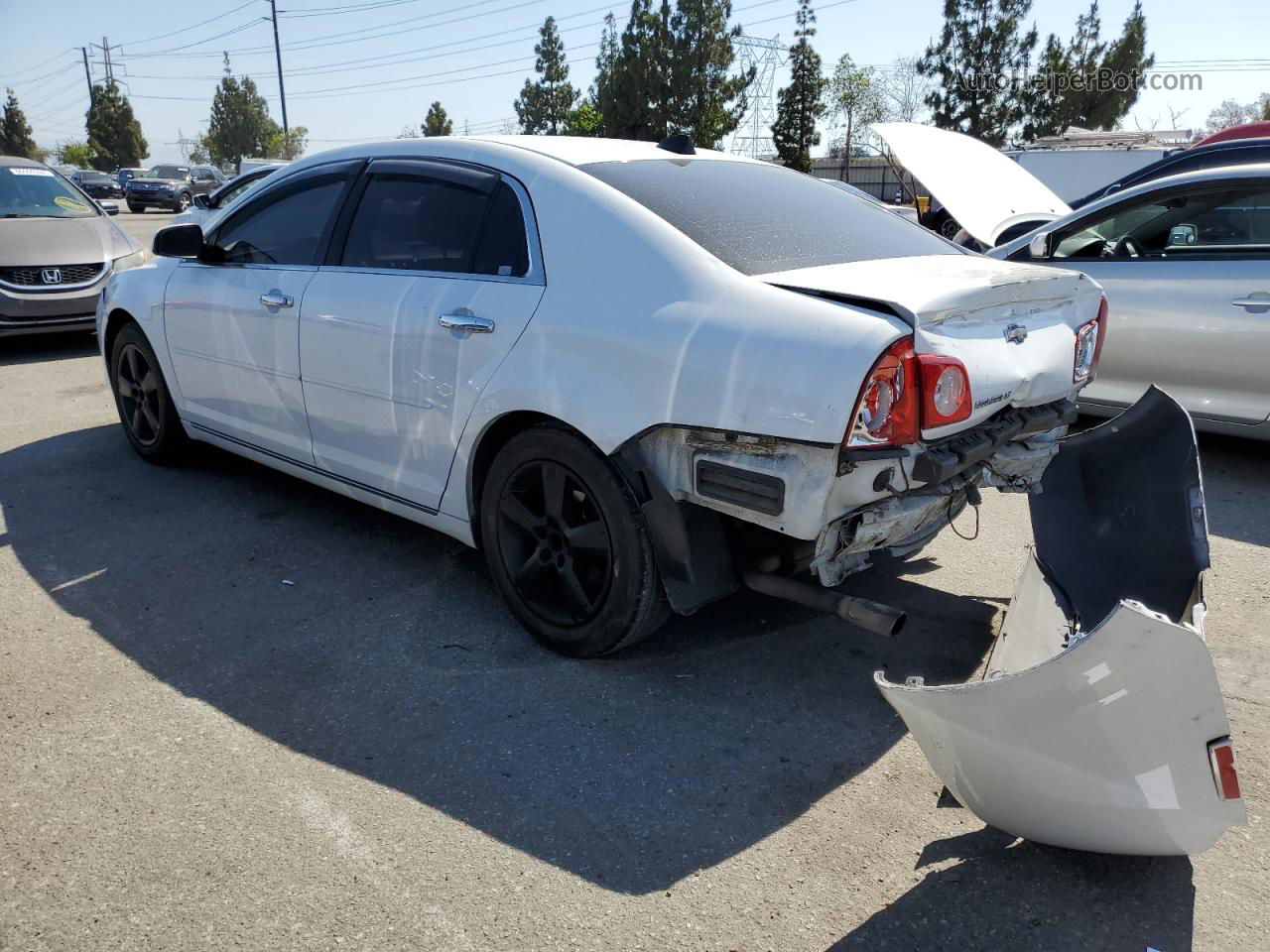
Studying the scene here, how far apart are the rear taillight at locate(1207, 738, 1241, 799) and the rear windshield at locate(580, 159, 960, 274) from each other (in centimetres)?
166

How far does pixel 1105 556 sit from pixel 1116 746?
135cm

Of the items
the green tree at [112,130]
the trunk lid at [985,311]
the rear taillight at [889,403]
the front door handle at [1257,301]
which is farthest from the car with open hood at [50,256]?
the green tree at [112,130]

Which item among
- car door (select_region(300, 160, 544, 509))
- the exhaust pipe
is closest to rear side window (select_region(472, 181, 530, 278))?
car door (select_region(300, 160, 544, 509))

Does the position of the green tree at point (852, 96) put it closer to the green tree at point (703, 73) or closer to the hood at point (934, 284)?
the green tree at point (703, 73)

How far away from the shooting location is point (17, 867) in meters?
2.42

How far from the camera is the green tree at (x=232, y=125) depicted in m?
80.1

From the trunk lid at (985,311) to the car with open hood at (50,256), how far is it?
7899 millimetres

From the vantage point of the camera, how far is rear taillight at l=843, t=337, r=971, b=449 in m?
2.54

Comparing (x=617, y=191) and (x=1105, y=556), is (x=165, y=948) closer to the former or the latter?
(x=617, y=191)

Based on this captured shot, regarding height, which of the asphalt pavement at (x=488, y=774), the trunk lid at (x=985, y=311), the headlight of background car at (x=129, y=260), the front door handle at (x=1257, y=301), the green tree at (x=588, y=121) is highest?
the green tree at (x=588, y=121)

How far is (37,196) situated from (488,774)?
9.59 meters

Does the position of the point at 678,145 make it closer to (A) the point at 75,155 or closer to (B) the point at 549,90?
(B) the point at 549,90

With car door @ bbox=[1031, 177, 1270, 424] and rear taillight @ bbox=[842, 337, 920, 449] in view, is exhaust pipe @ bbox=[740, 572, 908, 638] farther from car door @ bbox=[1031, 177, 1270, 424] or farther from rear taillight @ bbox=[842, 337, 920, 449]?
car door @ bbox=[1031, 177, 1270, 424]

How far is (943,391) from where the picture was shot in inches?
103
